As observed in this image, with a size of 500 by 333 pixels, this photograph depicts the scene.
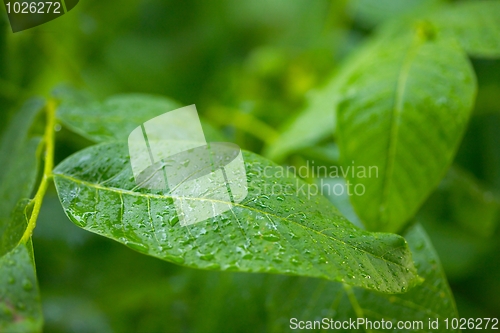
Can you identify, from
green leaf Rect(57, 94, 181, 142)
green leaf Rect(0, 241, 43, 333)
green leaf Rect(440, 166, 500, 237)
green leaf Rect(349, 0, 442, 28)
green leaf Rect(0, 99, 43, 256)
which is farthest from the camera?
green leaf Rect(349, 0, 442, 28)

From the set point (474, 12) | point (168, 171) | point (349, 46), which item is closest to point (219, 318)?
point (168, 171)

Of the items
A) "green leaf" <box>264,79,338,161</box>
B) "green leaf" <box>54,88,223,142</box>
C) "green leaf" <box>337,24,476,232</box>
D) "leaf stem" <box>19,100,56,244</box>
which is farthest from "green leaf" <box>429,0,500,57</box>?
"leaf stem" <box>19,100,56,244</box>

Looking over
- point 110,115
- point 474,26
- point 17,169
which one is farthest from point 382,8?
point 17,169

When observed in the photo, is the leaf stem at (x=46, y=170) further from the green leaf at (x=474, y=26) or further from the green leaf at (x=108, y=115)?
the green leaf at (x=474, y=26)

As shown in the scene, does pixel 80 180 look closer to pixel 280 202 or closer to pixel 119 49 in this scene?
pixel 280 202

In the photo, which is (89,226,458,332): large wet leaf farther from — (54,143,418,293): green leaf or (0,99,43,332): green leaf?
(0,99,43,332): green leaf

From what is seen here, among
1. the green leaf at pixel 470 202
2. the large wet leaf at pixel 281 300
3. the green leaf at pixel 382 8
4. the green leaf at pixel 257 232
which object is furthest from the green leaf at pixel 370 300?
the green leaf at pixel 382 8
